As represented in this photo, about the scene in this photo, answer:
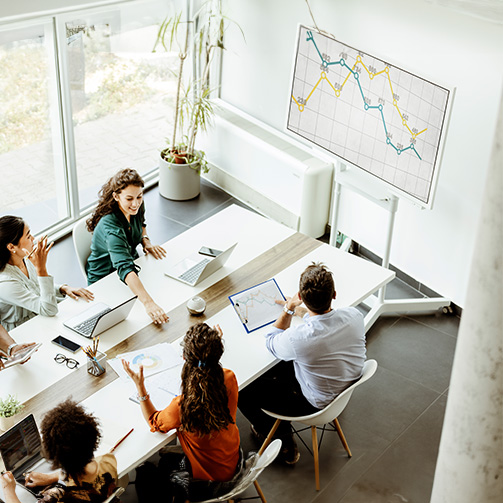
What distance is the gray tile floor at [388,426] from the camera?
371 centimetres

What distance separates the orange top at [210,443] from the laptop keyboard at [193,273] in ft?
3.66

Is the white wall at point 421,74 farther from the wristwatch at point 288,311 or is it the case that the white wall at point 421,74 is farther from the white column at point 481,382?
the white column at point 481,382

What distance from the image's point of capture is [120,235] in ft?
13.0

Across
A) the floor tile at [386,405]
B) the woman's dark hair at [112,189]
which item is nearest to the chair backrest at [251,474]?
the floor tile at [386,405]

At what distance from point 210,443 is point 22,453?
0.77 meters

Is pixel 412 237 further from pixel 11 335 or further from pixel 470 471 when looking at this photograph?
pixel 470 471

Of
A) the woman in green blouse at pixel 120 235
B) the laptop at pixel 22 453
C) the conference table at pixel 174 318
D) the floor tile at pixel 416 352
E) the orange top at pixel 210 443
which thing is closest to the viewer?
the laptop at pixel 22 453

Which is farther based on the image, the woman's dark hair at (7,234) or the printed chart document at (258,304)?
the printed chart document at (258,304)

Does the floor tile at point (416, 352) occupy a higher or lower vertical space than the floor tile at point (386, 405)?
higher

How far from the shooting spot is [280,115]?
6.00 metres

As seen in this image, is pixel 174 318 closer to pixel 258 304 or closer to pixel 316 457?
pixel 258 304

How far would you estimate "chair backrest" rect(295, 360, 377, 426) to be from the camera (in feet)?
10.9

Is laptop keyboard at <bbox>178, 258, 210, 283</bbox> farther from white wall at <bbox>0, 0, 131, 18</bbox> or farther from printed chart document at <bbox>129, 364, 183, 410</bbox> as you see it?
white wall at <bbox>0, 0, 131, 18</bbox>

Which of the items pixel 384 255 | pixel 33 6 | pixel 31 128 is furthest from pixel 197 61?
pixel 384 255
